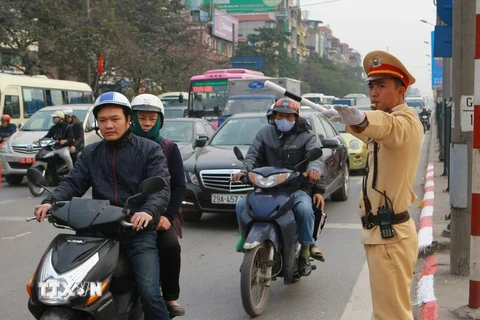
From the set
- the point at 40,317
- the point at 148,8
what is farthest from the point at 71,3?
the point at 40,317

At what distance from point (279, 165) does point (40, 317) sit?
3465mm

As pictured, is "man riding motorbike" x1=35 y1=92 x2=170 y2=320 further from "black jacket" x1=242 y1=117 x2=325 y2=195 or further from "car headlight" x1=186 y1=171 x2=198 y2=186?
"car headlight" x1=186 y1=171 x2=198 y2=186

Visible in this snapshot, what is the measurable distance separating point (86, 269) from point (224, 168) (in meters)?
6.18

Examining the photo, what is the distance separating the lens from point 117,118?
160 inches

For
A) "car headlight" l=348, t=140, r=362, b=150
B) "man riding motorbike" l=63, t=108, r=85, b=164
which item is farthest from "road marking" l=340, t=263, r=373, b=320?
"car headlight" l=348, t=140, r=362, b=150

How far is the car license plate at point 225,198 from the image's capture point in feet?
31.3

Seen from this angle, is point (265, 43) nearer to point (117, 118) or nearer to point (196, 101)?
point (196, 101)

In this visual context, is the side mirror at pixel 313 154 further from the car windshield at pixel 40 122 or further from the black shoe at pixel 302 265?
the car windshield at pixel 40 122

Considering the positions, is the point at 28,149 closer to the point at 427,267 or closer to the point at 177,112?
the point at 427,267

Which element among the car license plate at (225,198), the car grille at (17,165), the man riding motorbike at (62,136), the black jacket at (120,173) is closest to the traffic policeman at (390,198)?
the black jacket at (120,173)

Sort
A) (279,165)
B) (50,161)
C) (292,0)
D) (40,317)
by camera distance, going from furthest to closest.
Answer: (292,0) → (50,161) → (279,165) → (40,317)

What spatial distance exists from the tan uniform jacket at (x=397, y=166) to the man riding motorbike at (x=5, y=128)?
608 inches

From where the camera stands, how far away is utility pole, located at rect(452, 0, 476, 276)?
20.4 feet

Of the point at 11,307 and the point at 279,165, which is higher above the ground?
the point at 279,165
